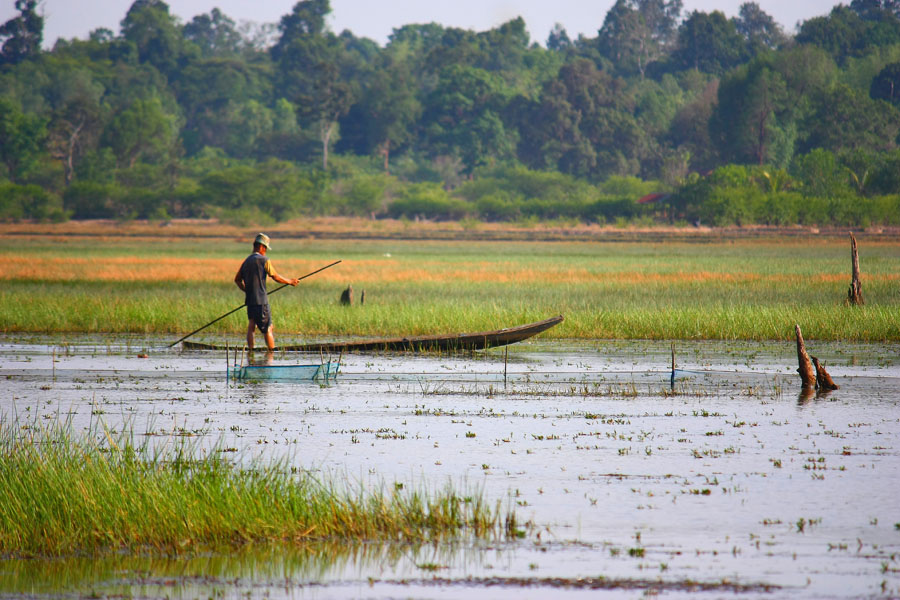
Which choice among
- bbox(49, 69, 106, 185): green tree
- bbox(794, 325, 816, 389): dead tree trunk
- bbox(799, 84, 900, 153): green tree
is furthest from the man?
bbox(49, 69, 106, 185): green tree

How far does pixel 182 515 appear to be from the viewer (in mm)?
8508

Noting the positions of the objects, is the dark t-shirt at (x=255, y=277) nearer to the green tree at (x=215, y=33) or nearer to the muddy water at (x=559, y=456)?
the muddy water at (x=559, y=456)

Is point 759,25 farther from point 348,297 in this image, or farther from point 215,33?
point 348,297

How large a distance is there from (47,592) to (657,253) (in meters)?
49.9

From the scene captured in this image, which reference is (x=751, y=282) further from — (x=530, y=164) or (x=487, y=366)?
(x=530, y=164)

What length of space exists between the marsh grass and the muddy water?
9.35ft

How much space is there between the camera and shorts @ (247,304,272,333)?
18078 mm

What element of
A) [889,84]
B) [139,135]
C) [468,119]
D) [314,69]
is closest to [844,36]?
[889,84]

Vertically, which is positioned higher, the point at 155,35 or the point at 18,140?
the point at 155,35

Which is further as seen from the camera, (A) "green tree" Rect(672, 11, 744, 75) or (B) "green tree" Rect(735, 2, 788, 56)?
(B) "green tree" Rect(735, 2, 788, 56)

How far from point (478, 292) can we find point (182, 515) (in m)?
23.4

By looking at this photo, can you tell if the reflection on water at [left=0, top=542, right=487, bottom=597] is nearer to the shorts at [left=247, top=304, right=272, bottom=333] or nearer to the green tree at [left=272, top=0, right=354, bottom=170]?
the shorts at [left=247, top=304, right=272, bottom=333]

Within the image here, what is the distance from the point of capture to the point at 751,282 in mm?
34094

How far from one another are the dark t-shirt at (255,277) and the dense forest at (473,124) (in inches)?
2295
